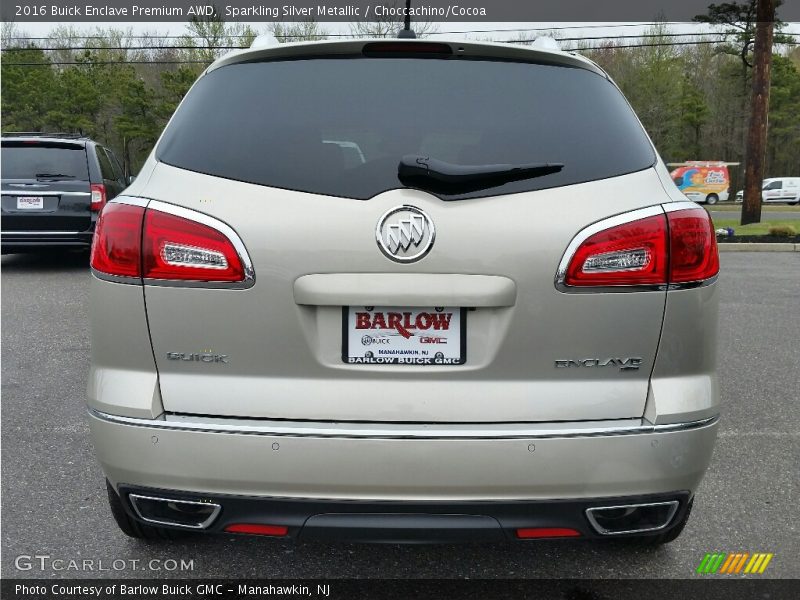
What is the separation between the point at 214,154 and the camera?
89.1 inches

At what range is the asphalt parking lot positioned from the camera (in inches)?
109

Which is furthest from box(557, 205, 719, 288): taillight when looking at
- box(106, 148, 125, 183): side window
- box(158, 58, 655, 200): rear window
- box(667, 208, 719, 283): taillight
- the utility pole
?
the utility pole

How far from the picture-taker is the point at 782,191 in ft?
155

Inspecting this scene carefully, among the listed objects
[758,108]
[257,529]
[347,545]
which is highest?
[758,108]

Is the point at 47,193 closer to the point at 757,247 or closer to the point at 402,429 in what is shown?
the point at 402,429

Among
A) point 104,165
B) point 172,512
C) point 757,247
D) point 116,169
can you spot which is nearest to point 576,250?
point 172,512

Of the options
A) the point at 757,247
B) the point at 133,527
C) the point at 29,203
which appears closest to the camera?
the point at 133,527

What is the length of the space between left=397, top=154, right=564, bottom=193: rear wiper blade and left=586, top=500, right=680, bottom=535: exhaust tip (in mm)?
989

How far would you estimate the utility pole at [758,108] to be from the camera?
18.8m

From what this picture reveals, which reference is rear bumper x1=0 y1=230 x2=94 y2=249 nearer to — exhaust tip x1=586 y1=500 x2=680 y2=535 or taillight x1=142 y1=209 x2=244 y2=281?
taillight x1=142 y1=209 x2=244 y2=281

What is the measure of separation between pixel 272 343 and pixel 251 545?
1.20 m

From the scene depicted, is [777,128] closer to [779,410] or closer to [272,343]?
[779,410]

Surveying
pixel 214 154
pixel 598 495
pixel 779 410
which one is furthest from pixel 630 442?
pixel 779 410

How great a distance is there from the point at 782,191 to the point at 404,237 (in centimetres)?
5135
